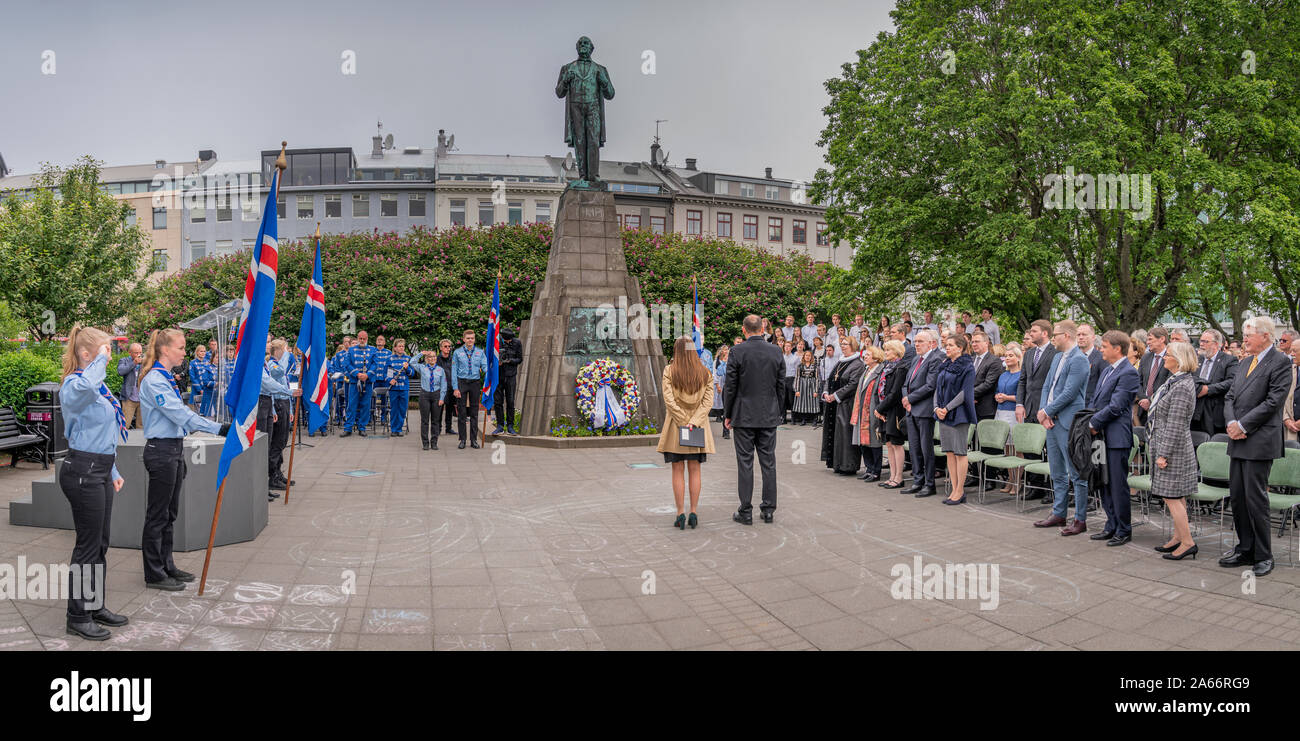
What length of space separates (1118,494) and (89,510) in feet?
27.8

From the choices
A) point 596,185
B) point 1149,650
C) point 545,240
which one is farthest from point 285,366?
point 545,240

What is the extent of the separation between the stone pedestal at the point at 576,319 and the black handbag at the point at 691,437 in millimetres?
7657

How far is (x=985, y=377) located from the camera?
11.1m

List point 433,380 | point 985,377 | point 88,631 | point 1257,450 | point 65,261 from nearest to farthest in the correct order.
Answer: point 88,631
point 1257,450
point 985,377
point 433,380
point 65,261

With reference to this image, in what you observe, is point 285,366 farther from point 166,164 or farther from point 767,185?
point 166,164

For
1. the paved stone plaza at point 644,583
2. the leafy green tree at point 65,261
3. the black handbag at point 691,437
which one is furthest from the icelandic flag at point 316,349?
the leafy green tree at point 65,261

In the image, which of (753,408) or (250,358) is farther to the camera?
(753,408)

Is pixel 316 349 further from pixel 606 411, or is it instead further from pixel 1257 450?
pixel 1257 450

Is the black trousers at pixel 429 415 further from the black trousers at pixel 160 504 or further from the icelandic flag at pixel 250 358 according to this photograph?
the black trousers at pixel 160 504

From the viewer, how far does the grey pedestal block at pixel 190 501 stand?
695cm

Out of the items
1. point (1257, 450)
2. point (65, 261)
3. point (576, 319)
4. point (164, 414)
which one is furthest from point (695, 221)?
point (164, 414)

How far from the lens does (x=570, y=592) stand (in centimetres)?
600

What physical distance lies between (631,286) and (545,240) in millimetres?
12622

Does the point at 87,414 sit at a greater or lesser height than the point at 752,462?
greater
